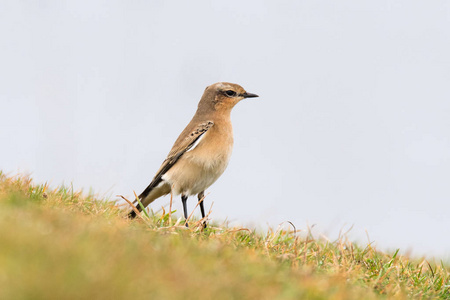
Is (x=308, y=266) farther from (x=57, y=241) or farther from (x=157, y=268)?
(x=57, y=241)

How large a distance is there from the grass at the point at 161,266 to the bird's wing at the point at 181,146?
7.21 feet

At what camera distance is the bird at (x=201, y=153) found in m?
9.23

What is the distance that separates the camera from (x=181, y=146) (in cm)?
946

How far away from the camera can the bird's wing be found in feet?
30.8

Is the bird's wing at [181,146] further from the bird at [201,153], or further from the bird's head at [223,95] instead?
the bird's head at [223,95]

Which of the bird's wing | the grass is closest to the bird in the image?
the bird's wing

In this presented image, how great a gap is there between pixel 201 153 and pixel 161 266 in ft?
16.3

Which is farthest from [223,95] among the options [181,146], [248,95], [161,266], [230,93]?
[161,266]

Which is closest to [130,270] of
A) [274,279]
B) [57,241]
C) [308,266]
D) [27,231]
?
[57,241]

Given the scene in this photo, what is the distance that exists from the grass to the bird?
1.96 meters

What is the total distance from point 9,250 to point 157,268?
94 cm

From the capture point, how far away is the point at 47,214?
4.98 meters

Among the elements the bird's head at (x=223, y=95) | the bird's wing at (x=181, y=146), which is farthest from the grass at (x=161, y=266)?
the bird's head at (x=223, y=95)

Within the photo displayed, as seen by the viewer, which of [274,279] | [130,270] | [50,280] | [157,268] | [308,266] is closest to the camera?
[50,280]
